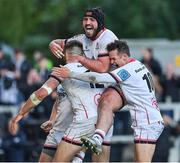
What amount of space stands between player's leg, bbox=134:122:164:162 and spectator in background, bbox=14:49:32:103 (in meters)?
7.42

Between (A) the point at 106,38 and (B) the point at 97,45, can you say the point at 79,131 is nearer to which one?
(B) the point at 97,45

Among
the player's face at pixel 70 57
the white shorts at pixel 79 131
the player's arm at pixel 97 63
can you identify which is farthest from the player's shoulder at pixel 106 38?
the white shorts at pixel 79 131

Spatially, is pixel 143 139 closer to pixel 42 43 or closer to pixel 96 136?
pixel 96 136

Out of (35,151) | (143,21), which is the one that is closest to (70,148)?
(35,151)

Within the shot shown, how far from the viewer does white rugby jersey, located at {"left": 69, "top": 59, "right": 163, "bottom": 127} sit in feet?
51.8

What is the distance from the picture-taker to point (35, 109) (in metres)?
23.1

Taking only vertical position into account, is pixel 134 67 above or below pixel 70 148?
above

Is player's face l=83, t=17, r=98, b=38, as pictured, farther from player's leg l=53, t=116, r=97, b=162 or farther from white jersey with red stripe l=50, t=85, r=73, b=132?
player's leg l=53, t=116, r=97, b=162

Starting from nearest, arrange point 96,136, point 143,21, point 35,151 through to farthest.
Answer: point 96,136, point 35,151, point 143,21

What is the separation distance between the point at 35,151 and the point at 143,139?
6551mm

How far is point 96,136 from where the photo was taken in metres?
15.7

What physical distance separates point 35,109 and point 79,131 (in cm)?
695

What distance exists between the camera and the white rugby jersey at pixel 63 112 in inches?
649

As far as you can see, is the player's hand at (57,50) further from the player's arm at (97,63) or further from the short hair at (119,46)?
the short hair at (119,46)
